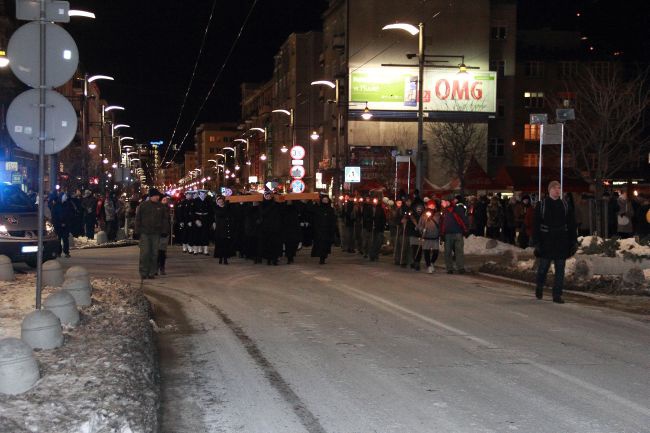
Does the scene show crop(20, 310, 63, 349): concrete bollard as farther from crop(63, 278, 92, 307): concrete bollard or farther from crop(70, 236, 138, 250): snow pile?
crop(70, 236, 138, 250): snow pile

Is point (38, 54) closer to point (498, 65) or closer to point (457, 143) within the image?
point (457, 143)

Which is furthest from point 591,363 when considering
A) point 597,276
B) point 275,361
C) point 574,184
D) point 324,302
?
point 574,184

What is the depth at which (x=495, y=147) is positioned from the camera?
210ft

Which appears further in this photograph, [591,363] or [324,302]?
[324,302]

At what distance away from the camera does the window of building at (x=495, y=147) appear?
63.6m

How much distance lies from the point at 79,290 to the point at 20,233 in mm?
7909

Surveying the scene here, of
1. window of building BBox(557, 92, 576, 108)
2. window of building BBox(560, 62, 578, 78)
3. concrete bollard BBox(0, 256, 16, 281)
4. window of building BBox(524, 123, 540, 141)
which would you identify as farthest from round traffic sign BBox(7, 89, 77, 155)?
window of building BBox(560, 62, 578, 78)

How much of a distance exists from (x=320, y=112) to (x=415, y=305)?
69.4 meters

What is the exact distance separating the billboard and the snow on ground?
43085 millimetres

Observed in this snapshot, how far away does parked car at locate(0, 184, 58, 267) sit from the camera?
17.1 metres

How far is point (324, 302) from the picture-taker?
42.4ft

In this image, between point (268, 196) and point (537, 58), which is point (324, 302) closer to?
point (268, 196)

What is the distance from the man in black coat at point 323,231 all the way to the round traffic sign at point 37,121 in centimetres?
1330

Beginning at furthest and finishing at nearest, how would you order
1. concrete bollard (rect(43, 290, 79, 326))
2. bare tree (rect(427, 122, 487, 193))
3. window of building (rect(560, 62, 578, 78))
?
window of building (rect(560, 62, 578, 78)) < bare tree (rect(427, 122, 487, 193)) < concrete bollard (rect(43, 290, 79, 326))
